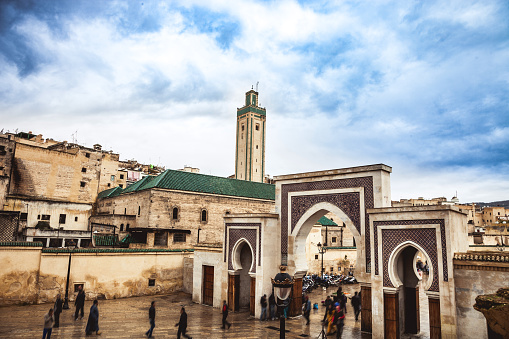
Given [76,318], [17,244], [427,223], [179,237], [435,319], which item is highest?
[427,223]

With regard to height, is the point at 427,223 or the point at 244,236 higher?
the point at 427,223

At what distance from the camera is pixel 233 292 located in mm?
16641

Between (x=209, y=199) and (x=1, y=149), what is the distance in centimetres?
1912

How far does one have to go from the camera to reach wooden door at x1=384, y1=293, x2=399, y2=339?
1183cm

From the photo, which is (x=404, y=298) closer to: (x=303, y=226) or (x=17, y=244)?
(x=303, y=226)

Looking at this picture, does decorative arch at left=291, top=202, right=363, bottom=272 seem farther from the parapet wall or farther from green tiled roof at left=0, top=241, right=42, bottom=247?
green tiled roof at left=0, top=241, right=42, bottom=247

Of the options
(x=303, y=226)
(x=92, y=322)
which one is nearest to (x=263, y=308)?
(x=303, y=226)

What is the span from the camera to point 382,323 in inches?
475

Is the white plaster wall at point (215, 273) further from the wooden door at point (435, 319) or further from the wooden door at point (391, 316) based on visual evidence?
the wooden door at point (435, 319)

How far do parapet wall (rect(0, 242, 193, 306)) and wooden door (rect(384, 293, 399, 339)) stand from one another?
1299cm

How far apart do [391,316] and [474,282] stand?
2.79 metres

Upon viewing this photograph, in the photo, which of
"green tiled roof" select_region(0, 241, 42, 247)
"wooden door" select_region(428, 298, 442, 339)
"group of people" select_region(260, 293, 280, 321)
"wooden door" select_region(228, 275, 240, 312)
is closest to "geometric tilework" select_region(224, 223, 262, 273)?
"wooden door" select_region(228, 275, 240, 312)

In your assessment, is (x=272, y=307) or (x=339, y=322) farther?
(x=272, y=307)

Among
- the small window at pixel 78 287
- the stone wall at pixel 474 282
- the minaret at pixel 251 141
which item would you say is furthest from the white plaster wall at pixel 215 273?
the minaret at pixel 251 141
